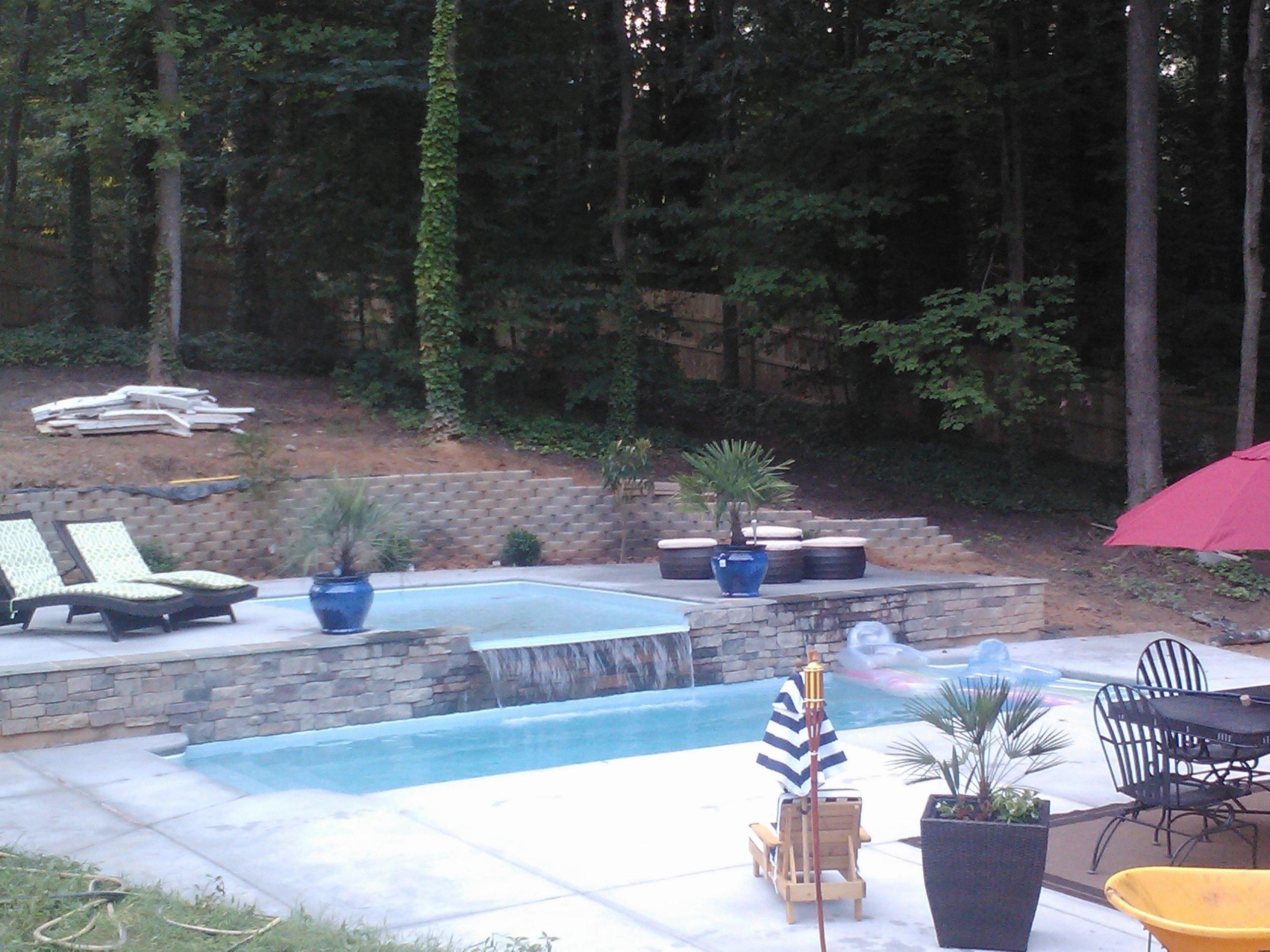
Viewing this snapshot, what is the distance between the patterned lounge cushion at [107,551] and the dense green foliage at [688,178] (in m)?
6.98

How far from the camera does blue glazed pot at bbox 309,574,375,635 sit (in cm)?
934

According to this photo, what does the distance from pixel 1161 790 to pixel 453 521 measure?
10.4m

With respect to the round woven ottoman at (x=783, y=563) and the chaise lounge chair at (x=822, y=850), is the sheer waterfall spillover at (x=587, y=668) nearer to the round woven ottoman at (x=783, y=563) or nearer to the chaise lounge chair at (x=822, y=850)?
the round woven ottoman at (x=783, y=563)

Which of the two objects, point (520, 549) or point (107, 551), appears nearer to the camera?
point (107, 551)

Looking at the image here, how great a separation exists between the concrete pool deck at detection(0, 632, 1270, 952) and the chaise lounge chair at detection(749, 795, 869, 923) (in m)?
0.11

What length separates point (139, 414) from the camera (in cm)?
1464

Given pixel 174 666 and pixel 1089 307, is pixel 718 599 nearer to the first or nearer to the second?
pixel 174 666

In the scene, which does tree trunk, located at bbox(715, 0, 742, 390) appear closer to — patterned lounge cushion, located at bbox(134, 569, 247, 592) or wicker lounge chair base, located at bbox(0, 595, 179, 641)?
patterned lounge cushion, located at bbox(134, 569, 247, 592)

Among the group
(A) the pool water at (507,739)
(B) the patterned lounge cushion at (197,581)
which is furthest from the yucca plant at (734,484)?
(B) the patterned lounge cushion at (197,581)

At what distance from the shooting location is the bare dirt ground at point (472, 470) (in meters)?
13.4

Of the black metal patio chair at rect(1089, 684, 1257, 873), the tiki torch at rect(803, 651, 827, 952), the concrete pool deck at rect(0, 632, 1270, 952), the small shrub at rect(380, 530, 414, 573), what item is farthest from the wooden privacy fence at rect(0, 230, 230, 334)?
the tiki torch at rect(803, 651, 827, 952)

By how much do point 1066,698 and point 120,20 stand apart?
1565 centimetres

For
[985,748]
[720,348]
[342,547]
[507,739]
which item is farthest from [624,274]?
[985,748]

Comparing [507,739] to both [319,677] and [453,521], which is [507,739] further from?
[453,521]
